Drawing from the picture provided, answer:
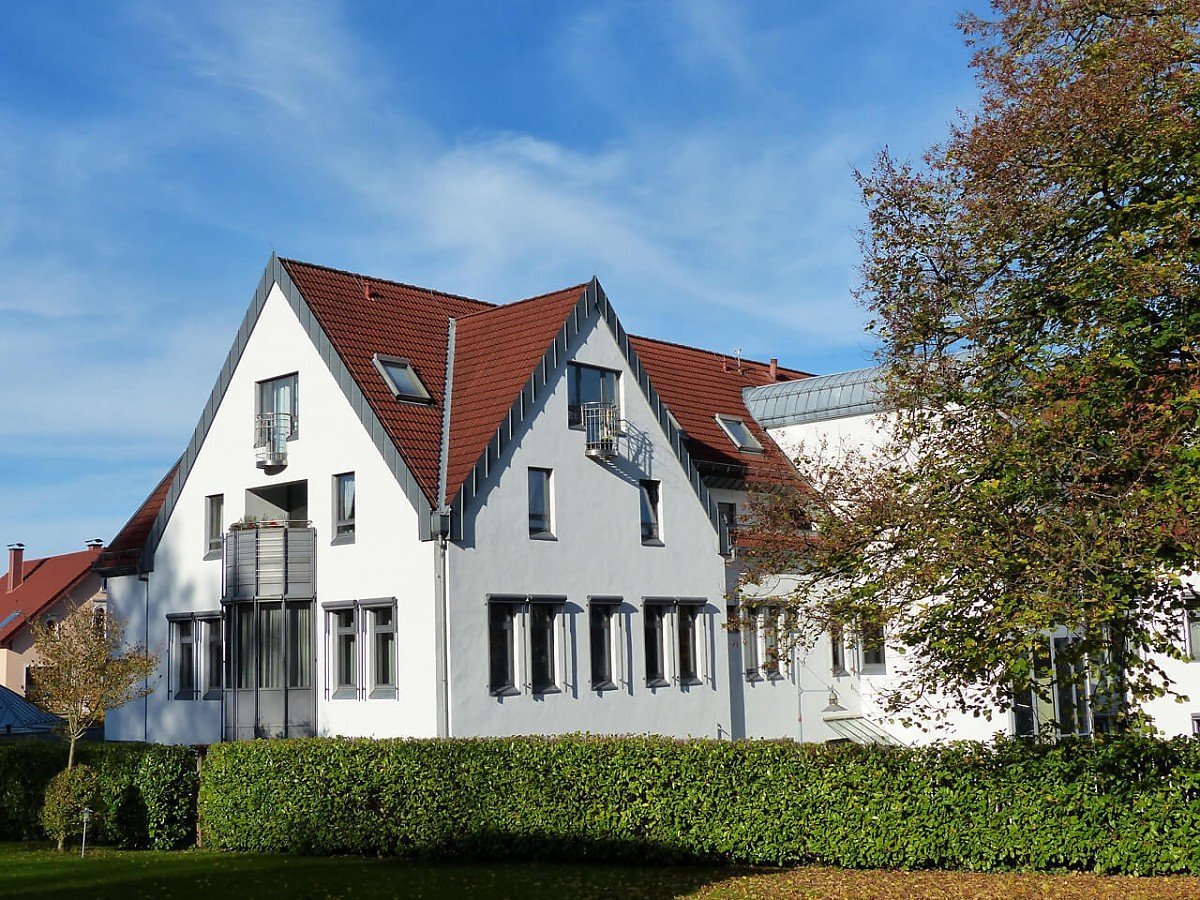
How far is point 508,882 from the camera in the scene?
57.3 ft

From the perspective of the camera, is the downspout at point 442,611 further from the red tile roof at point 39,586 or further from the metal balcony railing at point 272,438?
the red tile roof at point 39,586

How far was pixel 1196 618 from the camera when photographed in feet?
57.9

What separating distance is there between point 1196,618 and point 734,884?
24.0 feet

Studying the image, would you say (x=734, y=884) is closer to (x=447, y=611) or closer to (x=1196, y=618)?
(x=1196, y=618)

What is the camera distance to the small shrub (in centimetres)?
2278

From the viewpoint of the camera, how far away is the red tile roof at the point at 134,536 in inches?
1350

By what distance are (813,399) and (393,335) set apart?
13424mm

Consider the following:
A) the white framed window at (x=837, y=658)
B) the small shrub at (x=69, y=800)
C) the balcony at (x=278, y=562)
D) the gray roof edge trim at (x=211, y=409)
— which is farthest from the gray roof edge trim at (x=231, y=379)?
the white framed window at (x=837, y=658)

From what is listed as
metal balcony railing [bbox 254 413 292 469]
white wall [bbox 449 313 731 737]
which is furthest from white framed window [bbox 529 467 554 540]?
metal balcony railing [bbox 254 413 292 469]

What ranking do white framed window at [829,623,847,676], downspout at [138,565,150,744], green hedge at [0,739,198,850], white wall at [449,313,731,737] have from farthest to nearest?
1. white framed window at [829,623,847,676]
2. downspout at [138,565,150,744]
3. white wall at [449,313,731,737]
4. green hedge at [0,739,198,850]

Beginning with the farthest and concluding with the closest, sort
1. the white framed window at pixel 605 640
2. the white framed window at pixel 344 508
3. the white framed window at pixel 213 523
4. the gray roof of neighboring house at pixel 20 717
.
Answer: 1. the gray roof of neighboring house at pixel 20 717
2. the white framed window at pixel 213 523
3. the white framed window at pixel 605 640
4. the white framed window at pixel 344 508

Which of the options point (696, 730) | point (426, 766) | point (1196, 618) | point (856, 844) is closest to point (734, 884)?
point (856, 844)

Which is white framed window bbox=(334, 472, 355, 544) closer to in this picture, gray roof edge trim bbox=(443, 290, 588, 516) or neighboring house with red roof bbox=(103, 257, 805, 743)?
→ neighboring house with red roof bbox=(103, 257, 805, 743)

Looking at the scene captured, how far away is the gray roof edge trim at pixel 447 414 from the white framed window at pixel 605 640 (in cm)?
449
